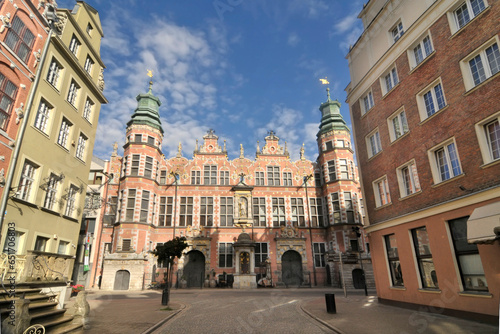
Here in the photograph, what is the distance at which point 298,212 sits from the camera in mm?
39625

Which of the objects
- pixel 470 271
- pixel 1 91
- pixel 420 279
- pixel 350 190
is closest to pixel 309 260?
pixel 350 190

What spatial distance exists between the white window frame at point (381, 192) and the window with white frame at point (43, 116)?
18.4 m

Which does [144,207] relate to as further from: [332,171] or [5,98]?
[5,98]

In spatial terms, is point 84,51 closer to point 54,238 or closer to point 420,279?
point 54,238

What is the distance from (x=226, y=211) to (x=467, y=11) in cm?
3113

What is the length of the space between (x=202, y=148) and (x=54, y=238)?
27070 millimetres

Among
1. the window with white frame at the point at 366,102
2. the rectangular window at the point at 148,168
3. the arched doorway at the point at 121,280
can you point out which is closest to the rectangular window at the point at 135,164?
the rectangular window at the point at 148,168

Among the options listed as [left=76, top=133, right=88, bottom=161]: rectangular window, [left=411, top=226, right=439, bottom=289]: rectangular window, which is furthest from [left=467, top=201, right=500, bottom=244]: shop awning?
[left=76, top=133, right=88, bottom=161]: rectangular window

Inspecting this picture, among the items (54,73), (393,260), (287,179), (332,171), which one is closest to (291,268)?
(287,179)

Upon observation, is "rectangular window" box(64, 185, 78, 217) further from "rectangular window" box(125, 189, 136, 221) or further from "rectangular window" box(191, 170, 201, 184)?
"rectangular window" box(191, 170, 201, 184)

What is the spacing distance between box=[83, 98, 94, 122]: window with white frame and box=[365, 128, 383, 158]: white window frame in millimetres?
17896

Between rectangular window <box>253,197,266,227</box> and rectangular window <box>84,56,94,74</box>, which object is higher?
rectangular window <box>84,56,94,74</box>

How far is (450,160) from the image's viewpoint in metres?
13.2

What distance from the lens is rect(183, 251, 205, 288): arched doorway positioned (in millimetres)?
35438
